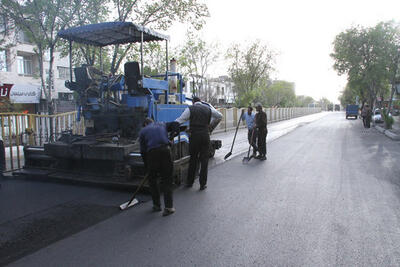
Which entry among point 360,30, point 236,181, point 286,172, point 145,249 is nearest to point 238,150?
point 286,172

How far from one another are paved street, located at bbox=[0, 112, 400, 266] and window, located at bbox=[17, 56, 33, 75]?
81.7 feet

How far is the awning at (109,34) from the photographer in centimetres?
660

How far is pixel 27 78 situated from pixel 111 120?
24.6m

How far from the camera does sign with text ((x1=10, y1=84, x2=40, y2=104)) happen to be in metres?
25.0

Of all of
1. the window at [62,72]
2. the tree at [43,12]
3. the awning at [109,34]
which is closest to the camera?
the awning at [109,34]

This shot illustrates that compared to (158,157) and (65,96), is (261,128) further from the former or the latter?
(65,96)

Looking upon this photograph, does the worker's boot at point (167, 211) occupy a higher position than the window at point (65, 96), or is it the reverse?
the window at point (65, 96)

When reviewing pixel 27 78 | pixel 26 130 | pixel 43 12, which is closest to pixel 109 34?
pixel 26 130

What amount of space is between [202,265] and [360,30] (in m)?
27.1

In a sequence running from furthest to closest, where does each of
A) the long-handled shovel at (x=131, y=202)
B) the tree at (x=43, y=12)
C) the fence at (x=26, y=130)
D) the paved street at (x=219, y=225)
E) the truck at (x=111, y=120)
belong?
the tree at (x=43, y=12) → the fence at (x=26, y=130) → the truck at (x=111, y=120) → the long-handled shovel at (x=131, y=202) → the paved street at (x=219, y=225)

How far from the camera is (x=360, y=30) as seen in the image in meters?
25.1

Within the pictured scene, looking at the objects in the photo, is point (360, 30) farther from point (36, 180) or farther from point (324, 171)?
point (36, 180)

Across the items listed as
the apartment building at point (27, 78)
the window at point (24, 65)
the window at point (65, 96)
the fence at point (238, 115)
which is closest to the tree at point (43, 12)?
the fence at point (238, 115)

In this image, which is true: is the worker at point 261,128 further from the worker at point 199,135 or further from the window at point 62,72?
the window at point 62,72
